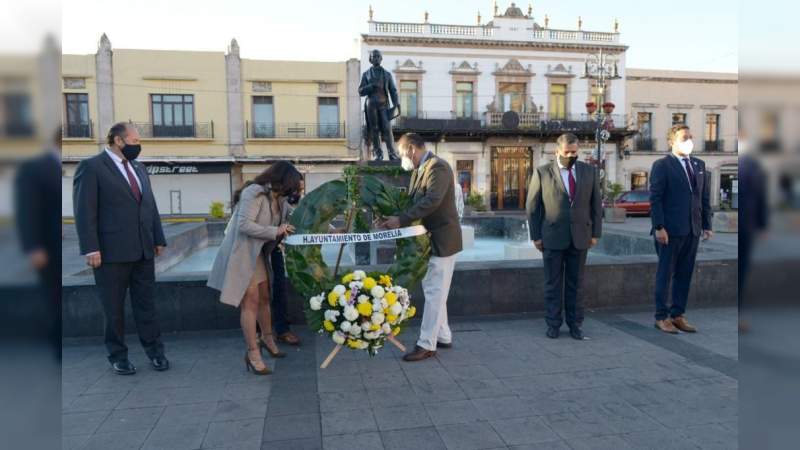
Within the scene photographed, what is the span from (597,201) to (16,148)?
5008 mm

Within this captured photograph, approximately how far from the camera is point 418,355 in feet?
14.1

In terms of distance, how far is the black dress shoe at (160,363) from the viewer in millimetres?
4102

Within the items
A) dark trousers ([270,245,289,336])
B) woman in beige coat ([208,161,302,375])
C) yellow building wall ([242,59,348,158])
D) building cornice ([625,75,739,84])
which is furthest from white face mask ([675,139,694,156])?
building cornice ([625,75,739,84])

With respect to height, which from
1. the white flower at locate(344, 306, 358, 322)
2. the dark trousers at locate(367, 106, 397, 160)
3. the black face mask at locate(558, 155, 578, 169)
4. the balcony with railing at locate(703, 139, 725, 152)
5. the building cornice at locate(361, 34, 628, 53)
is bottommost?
the white flower at locate(344, 306, 358, 322)

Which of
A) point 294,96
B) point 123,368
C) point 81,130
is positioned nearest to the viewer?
point 123,368

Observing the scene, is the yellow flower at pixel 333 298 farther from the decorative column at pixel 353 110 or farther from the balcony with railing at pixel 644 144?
the balcony with railing at pixel 644 144

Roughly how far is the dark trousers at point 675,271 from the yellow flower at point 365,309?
10.0 ft

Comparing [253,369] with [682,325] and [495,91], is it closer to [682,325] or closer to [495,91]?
[682,325]

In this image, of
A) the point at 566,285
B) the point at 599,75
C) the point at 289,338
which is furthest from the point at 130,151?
the point at 599,75

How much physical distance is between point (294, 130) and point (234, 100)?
3626mm

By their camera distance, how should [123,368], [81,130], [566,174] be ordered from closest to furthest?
1. [123,368]
2. [566,174]
3. [81,130]

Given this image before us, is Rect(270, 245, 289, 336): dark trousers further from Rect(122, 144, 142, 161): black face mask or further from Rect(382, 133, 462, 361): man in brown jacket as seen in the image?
Rect(122, 144, 142, 161): black face mask

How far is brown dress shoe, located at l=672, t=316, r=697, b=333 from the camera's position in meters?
4.97

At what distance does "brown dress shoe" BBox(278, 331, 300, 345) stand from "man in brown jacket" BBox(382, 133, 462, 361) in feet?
3.61
